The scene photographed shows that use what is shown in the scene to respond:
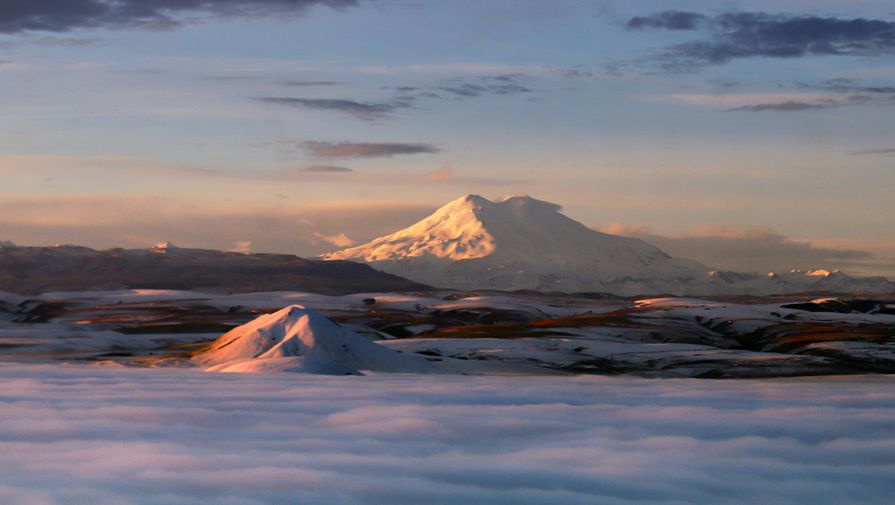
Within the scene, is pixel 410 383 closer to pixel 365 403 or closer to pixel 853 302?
pixel 365 403

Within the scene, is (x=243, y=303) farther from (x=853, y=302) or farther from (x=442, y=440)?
(x=442, y=440)

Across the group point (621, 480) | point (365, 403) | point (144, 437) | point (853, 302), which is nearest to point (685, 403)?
point (365, 403)

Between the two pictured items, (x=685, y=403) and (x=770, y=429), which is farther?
(x=685, y=403)

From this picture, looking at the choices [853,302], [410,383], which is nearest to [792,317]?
[853,302]

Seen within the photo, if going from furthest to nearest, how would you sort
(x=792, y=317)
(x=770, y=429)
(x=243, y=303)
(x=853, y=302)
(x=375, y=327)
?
(x=243, y=303), (x=853, y=302), (x=792, y=317), (x=375, y=327), (x=770, y=429)

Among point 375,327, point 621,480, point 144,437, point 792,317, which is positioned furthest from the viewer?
point 792,317

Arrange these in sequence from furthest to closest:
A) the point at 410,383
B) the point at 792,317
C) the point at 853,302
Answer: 1. the point at 853,302
2. the point at 792,317
3. the point at 410,383
